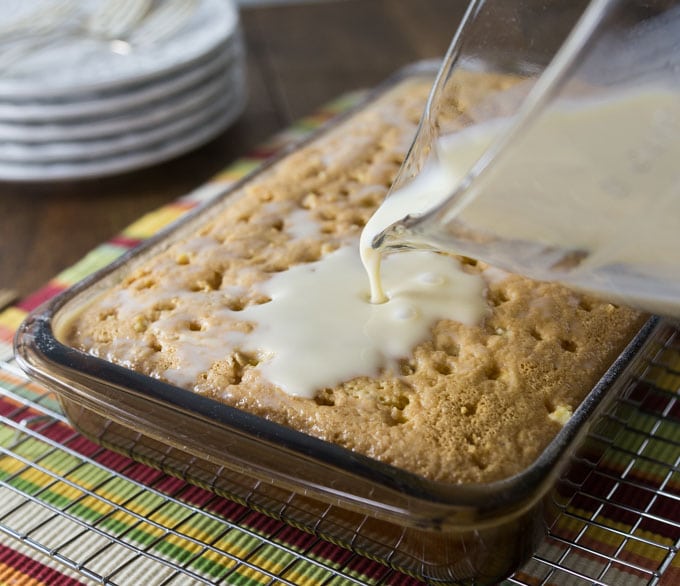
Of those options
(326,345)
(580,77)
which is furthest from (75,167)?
(580,77)

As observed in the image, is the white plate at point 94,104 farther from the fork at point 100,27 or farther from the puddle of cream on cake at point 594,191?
the puddle of cream on cake at point 594,191

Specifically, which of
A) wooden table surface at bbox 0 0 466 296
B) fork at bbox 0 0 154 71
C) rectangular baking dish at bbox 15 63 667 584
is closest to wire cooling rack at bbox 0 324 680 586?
rectangular baking dish at bbox 15 63 667 584

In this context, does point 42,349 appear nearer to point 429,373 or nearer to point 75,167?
point 429,373

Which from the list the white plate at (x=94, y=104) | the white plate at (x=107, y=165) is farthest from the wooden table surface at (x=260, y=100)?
the white plate at (x=94, y=104)

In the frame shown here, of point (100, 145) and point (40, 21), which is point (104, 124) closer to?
point (100, 145)

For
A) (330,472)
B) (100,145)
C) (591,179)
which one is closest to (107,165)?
(100,145)

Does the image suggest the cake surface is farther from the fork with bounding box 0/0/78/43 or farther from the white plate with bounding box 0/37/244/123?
the fork with bounding box 0/0/78/43
